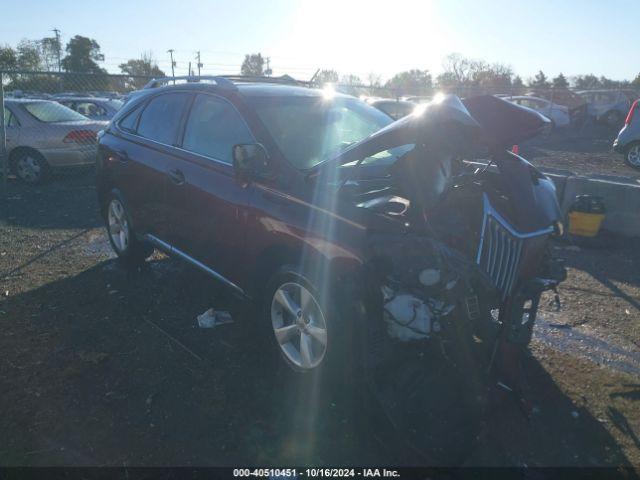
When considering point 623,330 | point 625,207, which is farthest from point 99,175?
point 625,207

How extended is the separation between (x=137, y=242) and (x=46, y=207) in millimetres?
4271

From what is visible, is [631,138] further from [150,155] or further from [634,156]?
[150,155]

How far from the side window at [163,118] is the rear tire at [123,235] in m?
0.81

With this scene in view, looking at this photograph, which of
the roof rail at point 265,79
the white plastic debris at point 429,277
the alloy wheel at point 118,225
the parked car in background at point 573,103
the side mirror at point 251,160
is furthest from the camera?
the parked car in background at point 573,103

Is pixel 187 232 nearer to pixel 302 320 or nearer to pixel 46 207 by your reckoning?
pixel 302 320

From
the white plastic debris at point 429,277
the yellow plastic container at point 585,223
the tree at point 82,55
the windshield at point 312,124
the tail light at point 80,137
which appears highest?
the tree at point 82,55

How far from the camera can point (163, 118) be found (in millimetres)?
4531

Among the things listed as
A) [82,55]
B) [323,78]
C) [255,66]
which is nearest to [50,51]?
[82,55]

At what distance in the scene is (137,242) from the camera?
5.05 meters

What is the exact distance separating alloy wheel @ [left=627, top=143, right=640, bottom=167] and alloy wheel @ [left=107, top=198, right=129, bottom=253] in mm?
13935

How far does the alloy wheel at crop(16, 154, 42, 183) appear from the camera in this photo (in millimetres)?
9812

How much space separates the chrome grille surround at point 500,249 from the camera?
9.39ft

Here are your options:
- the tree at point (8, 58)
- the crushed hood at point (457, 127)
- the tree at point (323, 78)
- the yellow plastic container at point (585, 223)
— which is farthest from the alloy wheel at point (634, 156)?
the tree at point (8, 58)

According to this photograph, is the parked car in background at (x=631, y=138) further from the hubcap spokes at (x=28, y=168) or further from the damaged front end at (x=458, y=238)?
the hubcap spokes at (x=28, y=168)
